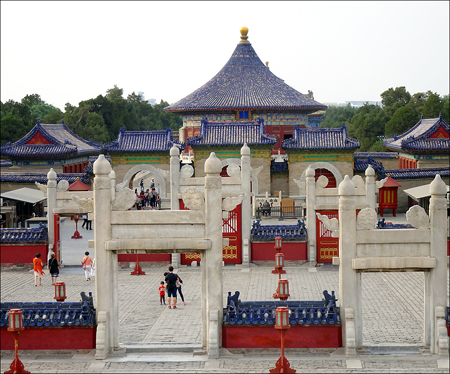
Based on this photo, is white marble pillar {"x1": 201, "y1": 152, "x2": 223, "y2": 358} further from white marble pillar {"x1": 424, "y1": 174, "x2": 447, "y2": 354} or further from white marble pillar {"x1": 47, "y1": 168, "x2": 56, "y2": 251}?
white marble pillar {"x1": 47, "y1": 168, "x2": 56, "y2": 251}

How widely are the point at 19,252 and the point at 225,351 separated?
1271 cm

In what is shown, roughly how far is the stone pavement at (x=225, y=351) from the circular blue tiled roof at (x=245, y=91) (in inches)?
1379

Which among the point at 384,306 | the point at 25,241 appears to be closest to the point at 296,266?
the point at 384,306

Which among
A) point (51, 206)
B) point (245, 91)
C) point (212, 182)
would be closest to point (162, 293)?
point (212, 182)

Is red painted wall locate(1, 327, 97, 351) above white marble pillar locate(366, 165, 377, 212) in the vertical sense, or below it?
below

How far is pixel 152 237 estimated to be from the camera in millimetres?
14492

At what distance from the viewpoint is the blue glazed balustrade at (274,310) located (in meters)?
14.2

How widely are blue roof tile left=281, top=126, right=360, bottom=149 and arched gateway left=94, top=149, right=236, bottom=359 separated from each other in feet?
95.0

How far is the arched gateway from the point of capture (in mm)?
14367

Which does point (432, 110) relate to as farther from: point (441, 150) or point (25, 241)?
point (25, 241)

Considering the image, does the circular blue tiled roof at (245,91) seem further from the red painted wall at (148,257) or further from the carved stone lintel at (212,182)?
the carved stone lintel at (212,182)

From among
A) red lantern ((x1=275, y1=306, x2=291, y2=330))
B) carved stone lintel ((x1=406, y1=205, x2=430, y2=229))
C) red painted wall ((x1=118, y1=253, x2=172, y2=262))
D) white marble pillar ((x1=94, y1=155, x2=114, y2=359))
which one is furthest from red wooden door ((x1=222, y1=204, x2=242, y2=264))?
red lantern ((x1=275, y1=306, x2=291, y2=330))

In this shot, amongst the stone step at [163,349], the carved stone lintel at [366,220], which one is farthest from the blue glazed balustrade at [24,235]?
the carved stone lintel at [366,220]

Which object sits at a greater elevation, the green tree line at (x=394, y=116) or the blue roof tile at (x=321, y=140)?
the green tree line at (x=394, y=116)
